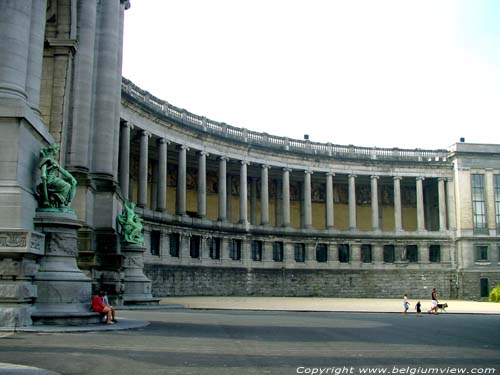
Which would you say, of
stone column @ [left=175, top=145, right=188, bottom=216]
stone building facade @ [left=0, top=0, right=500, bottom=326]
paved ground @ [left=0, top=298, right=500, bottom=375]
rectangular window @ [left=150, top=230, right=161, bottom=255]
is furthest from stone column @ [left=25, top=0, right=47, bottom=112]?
stone column @ [left=175, top=145, right=188, bottom=216]

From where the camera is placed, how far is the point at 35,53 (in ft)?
68.1

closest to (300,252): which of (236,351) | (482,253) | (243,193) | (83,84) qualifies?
(243,193)

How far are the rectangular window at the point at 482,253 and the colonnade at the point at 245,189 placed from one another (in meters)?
5.04

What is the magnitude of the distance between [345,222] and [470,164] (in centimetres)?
1875

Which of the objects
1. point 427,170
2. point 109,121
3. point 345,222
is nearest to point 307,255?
point 345,222

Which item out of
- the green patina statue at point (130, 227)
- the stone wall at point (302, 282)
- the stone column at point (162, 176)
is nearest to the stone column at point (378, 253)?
the stone wall at point (302, 282)

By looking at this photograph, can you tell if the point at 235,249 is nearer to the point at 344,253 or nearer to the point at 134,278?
the point at 344,253

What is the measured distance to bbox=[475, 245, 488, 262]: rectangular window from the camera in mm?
80062

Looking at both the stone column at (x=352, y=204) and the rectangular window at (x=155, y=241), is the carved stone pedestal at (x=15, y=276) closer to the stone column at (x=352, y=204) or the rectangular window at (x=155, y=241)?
the rectangular window at (x=155, y=241)

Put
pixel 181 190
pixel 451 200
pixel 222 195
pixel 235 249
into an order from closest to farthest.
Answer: pixel 181 190, pixel 222 195, pixel 235 249, pixel 451 200

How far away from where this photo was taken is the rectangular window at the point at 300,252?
3017 inches

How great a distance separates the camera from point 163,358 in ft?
41.9

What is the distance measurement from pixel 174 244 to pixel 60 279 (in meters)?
42.7

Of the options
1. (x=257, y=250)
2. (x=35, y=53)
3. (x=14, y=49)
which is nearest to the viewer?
(x=14, y=49)
